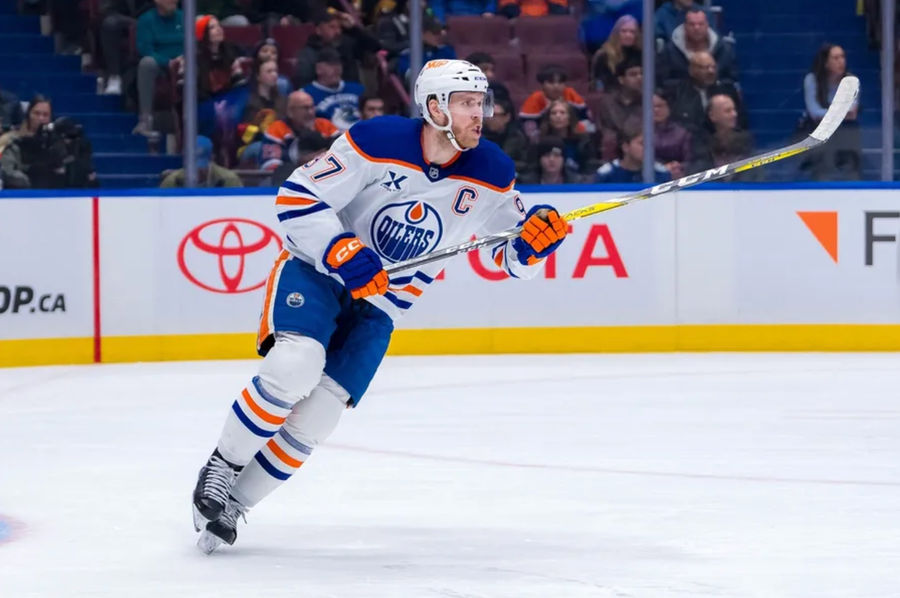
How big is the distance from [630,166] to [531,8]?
A: 92 centimetres

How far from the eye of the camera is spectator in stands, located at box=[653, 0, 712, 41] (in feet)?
26.5

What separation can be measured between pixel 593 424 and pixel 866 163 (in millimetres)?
2912

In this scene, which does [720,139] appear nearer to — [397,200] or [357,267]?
[397,200]

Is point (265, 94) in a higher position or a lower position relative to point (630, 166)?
higher

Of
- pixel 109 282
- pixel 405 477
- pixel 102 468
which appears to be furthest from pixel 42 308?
pixel 405 477

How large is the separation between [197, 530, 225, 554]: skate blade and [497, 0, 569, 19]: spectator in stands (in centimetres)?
491

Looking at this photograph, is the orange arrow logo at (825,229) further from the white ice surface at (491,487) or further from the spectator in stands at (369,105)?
the spectator in stands at (369,105)

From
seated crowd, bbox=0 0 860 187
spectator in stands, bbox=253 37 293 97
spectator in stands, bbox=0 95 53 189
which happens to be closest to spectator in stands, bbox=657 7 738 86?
seated crowd, bbox=0 0 860 187

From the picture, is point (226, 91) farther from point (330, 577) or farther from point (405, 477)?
point (330, 577)

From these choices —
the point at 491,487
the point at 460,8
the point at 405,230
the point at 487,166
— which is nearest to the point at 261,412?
the point at 405,230

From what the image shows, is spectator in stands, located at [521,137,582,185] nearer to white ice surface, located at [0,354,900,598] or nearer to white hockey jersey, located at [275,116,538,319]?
white ice surface, located at [0,354,900,598]

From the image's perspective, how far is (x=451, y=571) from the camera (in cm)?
362

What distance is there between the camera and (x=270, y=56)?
803 cm

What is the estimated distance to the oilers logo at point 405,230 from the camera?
153 inches
